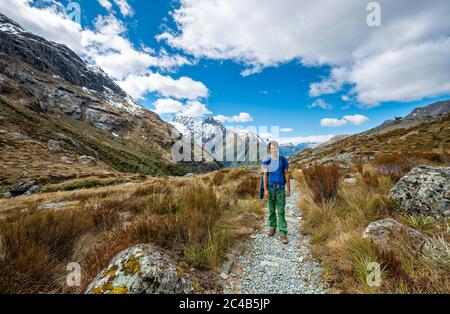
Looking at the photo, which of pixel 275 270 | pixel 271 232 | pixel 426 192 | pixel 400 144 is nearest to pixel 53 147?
pixel 271 232

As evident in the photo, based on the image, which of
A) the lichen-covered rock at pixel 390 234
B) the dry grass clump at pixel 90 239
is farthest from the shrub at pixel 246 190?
the lichen-covered rock at pixel 390 234

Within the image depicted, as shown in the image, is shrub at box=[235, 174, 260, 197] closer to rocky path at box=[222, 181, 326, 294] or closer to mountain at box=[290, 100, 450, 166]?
rocky path at box=[222, 181, 326, 294]

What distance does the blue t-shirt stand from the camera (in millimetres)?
5199

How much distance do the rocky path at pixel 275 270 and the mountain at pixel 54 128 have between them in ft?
138

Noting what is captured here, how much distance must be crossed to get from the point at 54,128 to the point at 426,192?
107 m

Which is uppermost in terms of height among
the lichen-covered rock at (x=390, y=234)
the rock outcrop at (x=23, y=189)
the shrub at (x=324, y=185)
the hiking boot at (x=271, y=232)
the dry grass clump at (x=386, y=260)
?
the shrub at (x=324, y=185)

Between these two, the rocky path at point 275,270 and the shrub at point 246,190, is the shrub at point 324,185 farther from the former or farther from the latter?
the shrub at point 246,190

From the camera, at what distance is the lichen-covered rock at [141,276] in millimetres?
2189

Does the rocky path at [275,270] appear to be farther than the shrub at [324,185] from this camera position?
No

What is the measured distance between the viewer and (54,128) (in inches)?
3189

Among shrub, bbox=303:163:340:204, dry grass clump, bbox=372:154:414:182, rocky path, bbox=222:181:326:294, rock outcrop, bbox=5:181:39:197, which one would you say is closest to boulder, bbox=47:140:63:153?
rock outcrop, bbox=5:181:39:197

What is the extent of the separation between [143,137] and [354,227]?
178607 mm

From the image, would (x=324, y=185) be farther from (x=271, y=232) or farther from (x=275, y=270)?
(x=275, y=270)
